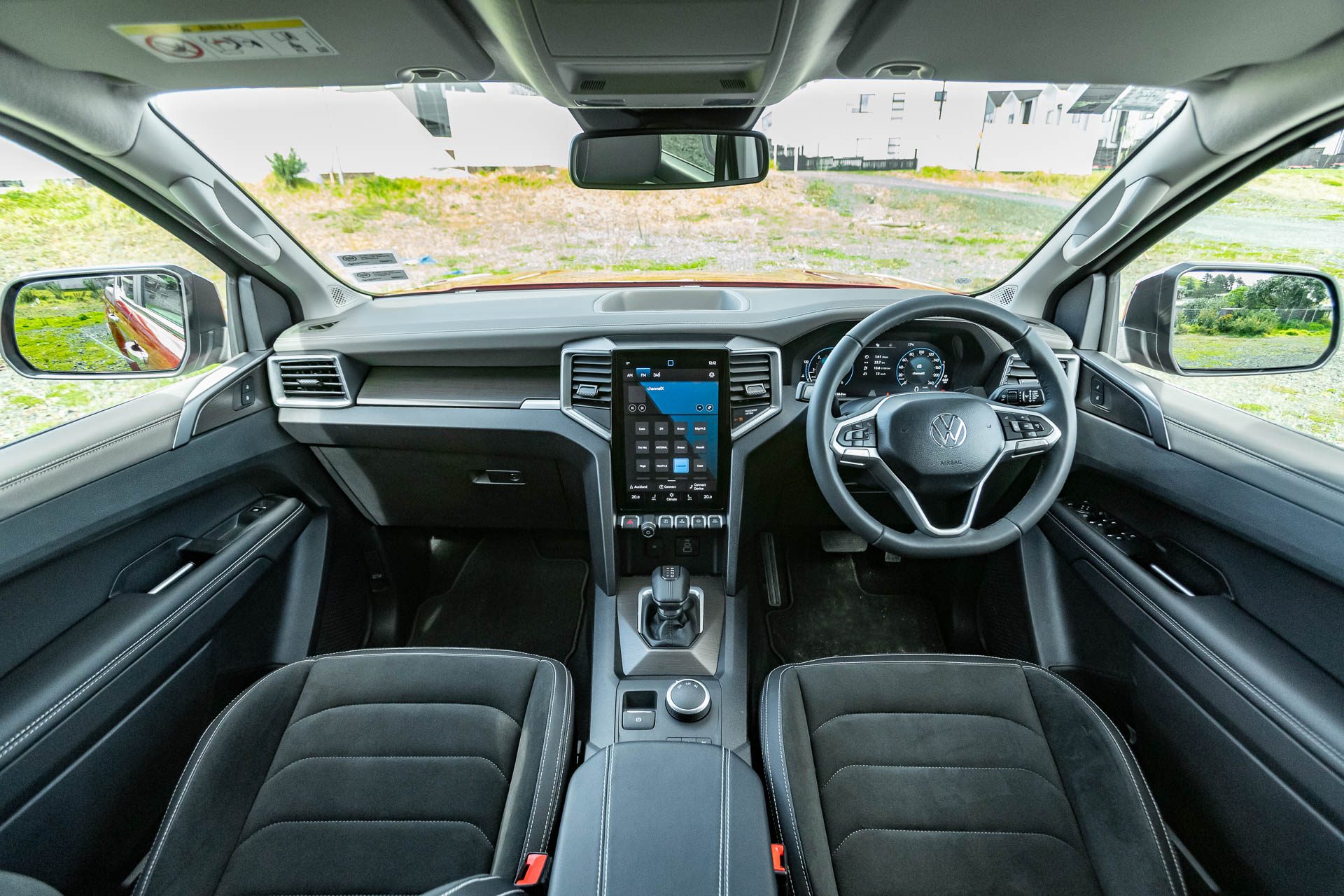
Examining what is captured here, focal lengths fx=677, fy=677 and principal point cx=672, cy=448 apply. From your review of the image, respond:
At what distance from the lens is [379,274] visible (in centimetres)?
267

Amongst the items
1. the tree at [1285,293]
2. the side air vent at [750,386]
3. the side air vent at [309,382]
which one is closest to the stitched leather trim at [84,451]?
the side air vent at [309,382]

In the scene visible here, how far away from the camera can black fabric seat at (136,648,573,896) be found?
130cm

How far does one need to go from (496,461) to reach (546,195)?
5.53ft

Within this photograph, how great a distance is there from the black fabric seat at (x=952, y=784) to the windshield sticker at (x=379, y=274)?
6.73 feet

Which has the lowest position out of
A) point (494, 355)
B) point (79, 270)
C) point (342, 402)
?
point (342, 402)

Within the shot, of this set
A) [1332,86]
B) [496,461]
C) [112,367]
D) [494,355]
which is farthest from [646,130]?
[112,367]

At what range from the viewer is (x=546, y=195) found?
135 inches

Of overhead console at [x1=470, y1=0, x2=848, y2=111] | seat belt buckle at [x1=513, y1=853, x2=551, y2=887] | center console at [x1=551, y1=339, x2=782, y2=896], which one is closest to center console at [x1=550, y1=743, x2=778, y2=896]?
seat belt buckle at [x1=513, y1=853, x2=551, y2=887]

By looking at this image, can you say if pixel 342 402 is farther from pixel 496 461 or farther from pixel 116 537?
pixel 116 537

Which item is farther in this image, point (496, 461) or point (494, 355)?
point (496, 461)

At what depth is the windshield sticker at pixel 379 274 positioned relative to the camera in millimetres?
2633

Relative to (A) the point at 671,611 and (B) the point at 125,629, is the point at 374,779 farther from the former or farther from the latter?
(A) the point at 671,611

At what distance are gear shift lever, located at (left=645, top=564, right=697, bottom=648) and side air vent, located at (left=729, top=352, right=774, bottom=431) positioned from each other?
505 millimetres

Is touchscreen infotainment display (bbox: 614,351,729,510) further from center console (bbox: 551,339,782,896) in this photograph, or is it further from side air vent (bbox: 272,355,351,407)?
side air vent (bbox: 272,355,351,407)
